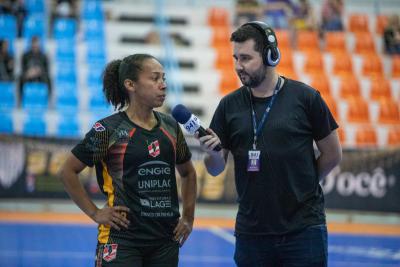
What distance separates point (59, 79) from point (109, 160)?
1367 centimetres

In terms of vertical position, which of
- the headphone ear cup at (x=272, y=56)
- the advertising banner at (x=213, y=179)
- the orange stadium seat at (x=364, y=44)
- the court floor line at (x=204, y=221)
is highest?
the orange stadium seat at (x=364, y=44)

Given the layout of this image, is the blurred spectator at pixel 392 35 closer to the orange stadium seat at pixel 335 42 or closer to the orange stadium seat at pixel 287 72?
the orange stadium seat at pixel 335 42

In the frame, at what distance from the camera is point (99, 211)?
4.88 m

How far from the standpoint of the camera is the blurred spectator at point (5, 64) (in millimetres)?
17000

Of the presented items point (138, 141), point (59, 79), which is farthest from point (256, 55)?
point (59, 79)

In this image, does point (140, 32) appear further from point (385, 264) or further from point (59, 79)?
point (385, 264)

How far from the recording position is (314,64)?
65.2 feet

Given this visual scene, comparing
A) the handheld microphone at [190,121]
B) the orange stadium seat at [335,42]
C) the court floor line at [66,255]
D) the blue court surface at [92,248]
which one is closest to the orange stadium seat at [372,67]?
the orange stadium seat at [335,42]

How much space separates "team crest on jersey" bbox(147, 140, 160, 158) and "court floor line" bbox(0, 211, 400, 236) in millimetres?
9082

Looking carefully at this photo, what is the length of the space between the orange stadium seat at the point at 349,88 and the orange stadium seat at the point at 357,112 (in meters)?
0.60

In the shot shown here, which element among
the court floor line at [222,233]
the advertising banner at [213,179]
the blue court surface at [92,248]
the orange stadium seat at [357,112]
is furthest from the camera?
the orange stadium seat at [357,112]

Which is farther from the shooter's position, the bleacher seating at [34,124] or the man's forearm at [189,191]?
the bleacher seating at [34,124]

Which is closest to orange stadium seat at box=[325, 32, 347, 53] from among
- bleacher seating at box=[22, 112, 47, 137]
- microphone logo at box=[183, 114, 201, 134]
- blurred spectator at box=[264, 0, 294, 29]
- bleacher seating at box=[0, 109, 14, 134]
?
blurred spectator at box=[264, 0, 294, 29]

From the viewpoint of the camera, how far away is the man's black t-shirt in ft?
15.5
